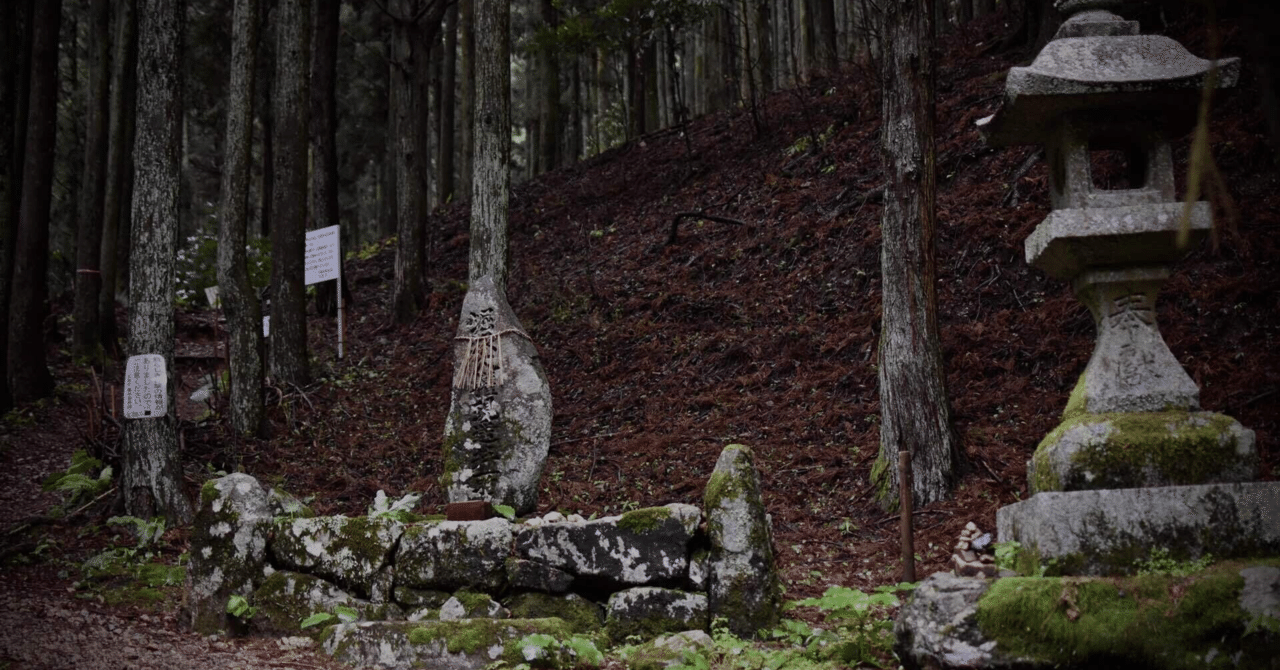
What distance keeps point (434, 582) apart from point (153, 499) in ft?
12.7

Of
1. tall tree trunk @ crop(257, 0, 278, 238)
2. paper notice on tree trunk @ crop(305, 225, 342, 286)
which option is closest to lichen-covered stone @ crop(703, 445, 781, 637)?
paper notice on tree trunk @ crop(305, 225, 342, 286)

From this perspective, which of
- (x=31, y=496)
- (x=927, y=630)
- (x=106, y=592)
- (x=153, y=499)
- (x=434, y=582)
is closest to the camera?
(x=927, y=630)

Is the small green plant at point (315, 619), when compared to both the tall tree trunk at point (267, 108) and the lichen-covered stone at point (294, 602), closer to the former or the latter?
the lichen-covered stone at point (294, 602)

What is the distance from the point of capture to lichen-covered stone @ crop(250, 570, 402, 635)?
5.94 metres

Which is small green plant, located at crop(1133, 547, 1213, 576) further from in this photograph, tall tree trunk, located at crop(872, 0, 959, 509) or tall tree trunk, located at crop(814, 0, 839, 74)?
tall tree trunk, located at crop(814, 0, 839, 74)

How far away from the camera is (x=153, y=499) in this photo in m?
8.32

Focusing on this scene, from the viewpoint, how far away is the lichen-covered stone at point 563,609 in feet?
18.3

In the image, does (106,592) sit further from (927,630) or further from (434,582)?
(927,630)

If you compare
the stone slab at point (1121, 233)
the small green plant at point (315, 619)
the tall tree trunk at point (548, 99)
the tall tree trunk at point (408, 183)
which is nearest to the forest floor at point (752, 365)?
the small green plant at point (315, 619)

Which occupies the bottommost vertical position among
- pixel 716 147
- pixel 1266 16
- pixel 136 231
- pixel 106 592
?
pixel 106 592

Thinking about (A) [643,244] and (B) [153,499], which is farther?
(A) [643,244]

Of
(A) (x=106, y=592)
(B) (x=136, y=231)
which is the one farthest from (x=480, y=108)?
(A) (x=106, y=592)

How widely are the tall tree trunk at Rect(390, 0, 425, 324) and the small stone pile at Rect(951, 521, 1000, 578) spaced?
404 inches

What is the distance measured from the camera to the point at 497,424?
6.52 meters
